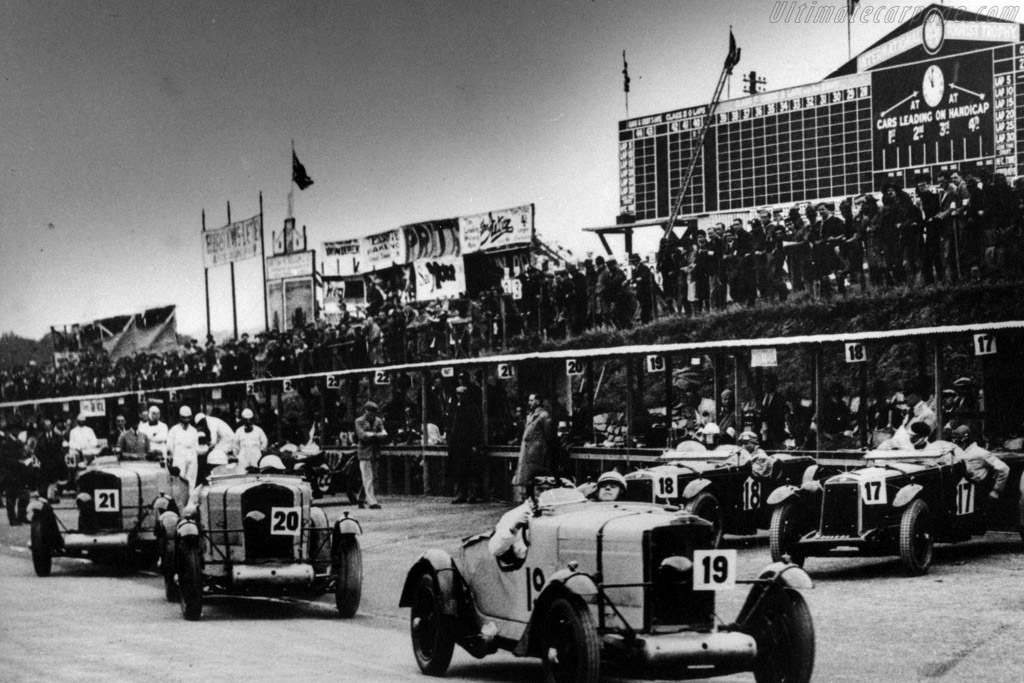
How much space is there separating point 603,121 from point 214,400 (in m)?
10.7

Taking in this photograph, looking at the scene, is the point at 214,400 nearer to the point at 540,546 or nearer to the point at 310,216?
the point at 310,216


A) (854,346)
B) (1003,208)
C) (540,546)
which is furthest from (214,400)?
(540,546)

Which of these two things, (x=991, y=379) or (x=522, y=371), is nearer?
(x=991, y=379)

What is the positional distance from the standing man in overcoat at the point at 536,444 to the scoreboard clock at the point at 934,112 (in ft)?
13.9

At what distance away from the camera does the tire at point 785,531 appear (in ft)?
31.9

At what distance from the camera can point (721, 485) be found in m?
10.9

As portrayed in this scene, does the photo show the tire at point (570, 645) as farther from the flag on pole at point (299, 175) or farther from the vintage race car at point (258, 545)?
the flag on pole at point (299, 175)

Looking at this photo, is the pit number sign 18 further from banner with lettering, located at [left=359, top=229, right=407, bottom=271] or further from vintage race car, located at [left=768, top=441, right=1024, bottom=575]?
banner with lettering, located at [left=359, top=229, right=407, bottom=271]

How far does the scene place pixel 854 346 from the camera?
11336 millimetres

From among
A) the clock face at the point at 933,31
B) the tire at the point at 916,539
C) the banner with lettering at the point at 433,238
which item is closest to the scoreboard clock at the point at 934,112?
the clock face at the point at 933,31

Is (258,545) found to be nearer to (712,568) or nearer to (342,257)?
(712,568)

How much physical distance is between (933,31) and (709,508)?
4597mm

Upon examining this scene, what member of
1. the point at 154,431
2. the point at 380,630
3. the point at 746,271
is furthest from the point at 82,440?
the point at 380,630

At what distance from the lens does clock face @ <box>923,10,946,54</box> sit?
10.8 metres
